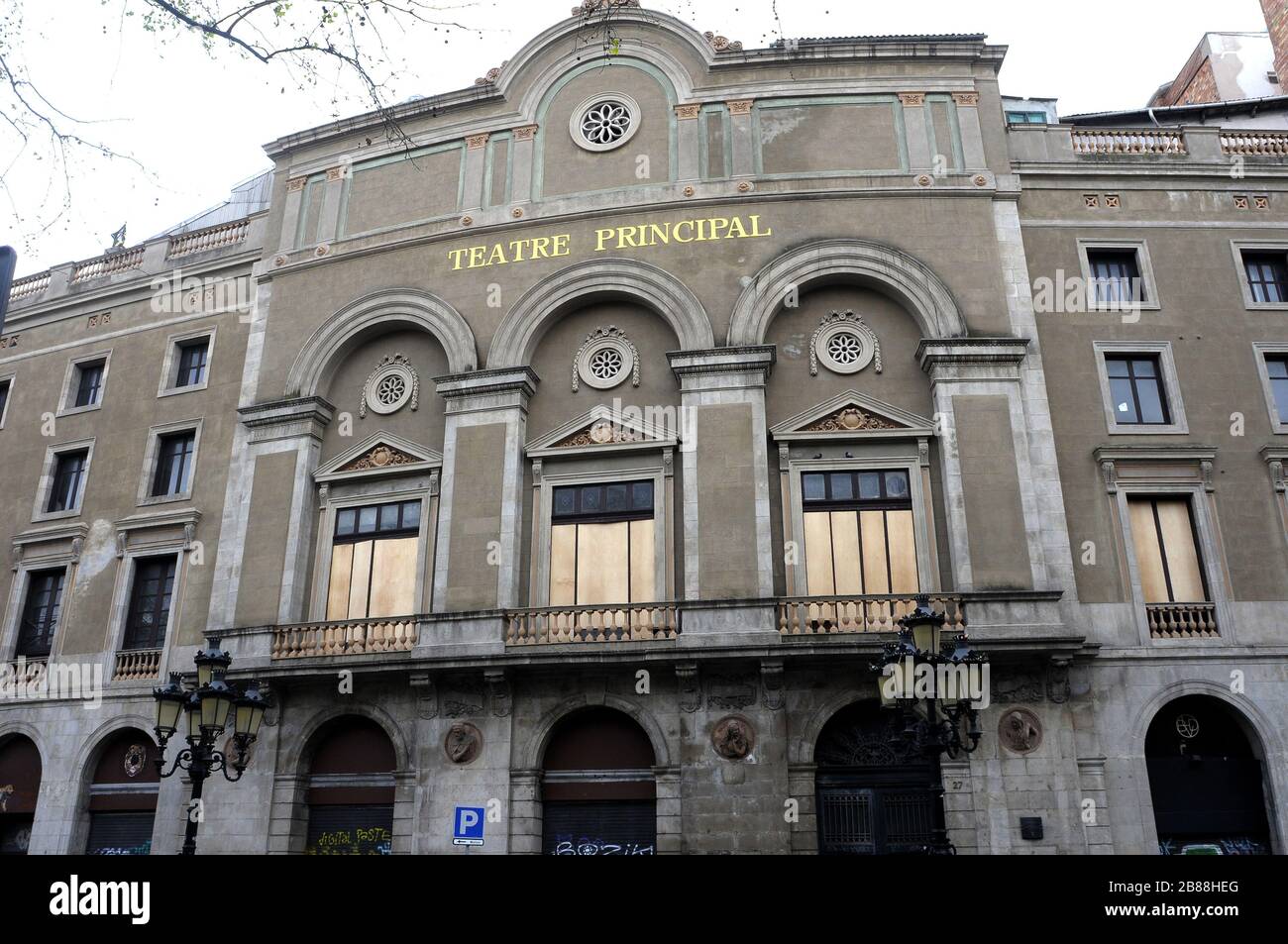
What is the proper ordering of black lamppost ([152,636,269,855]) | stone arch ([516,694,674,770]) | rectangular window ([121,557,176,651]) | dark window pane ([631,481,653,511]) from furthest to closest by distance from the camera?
rectangular window ([121,557,176,651]) < dark window pane ([631,481,653,511]) < stone arch ([516,694,674,770]) < black lamppost ([152,636,269,855])

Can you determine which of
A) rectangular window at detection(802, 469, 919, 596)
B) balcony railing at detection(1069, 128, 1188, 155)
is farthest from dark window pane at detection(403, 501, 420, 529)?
balcony railing at detection(1069, 128, 1188, 155)

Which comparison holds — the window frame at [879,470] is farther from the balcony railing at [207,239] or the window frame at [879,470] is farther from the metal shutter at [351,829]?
the balcony railing at [207,239]

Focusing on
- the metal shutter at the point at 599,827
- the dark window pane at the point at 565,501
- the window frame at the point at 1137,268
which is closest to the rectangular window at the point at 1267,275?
the window frame at the point at 1137,268

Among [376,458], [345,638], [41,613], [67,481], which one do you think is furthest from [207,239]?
[345,638]

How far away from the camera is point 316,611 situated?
22109mm

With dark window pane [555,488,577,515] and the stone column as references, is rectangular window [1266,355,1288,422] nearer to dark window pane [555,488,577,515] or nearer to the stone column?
dark window pane [555,488,577,515]

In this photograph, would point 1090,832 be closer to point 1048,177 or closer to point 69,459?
point 1048,177

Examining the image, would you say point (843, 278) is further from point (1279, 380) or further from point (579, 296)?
point (1279, 380)

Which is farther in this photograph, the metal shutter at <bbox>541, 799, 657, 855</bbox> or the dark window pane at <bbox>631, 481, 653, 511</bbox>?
the dark window pane at <bbox>631, 481, 653, 511</bbox>

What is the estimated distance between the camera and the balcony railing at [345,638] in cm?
2020

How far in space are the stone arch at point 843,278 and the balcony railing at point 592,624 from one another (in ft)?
21.5

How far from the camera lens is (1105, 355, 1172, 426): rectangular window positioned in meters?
20.5

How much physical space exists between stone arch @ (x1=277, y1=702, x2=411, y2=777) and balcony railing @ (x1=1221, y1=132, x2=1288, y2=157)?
23.8m

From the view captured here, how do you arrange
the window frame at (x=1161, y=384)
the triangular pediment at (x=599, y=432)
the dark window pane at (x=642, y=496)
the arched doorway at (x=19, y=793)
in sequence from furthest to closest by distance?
the arched doorway at (x=19, y=793) < the triangular pediment at (x=599, y=432) < the dark window pane at (x=642, y=496) < the window frame at (x=1161, y=384)
